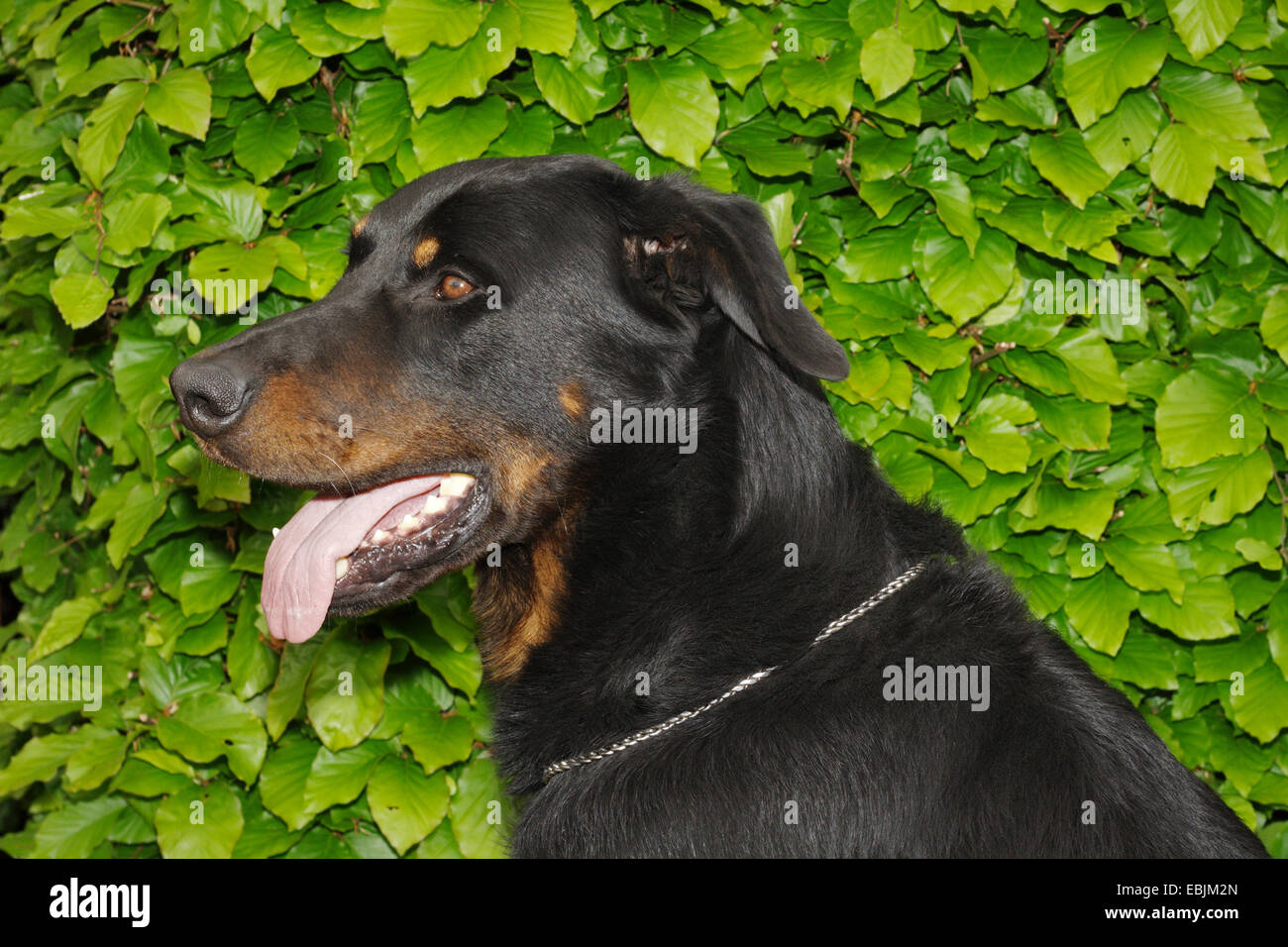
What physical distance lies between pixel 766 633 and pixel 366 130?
196 centimetres

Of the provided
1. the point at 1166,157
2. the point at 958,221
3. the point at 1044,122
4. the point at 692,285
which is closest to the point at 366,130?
the point at 692,285

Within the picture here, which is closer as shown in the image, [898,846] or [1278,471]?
[898,846]

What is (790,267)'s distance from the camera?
3.38m

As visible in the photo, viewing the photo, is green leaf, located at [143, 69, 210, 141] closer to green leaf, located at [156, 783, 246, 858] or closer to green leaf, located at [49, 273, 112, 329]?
green leaf, located at [49, 273, 112, 329]

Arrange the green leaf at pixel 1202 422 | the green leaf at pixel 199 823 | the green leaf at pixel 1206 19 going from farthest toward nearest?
the green leaf at pixel 199 823 < the green leaf at pixel 1202 422 < the green leaf at pixel 1206 19

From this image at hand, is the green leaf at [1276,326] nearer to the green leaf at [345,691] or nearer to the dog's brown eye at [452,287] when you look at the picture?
the dog's brown eye at [452,287]

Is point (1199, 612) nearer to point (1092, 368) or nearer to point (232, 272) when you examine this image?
point (1092, 368)

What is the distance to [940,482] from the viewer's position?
348 cm

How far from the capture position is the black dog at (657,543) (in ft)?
6.67

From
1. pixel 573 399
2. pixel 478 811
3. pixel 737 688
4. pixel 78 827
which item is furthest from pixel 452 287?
pixel 78 827

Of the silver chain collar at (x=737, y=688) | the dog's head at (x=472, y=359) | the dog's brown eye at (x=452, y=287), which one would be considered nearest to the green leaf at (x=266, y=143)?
the dog's head at (x=472, y=359)

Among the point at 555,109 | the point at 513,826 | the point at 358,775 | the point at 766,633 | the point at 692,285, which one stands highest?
the point at 555,109

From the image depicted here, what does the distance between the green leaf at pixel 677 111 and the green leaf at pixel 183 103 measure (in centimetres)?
119

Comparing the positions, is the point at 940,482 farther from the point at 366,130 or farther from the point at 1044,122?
the point at 366,130
